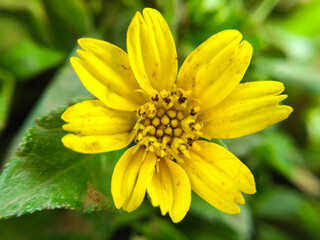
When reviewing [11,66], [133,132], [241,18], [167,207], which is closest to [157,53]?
[133,132]

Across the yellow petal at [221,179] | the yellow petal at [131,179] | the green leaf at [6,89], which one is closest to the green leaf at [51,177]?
the yellow petal at [131,179]

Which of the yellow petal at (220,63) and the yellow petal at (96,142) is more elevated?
the yellow petal at (220,63)

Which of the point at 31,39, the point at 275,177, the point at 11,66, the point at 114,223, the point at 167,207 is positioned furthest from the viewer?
the point at 275,177

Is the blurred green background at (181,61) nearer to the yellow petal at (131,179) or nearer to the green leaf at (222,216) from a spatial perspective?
the green leaf at (222,216)

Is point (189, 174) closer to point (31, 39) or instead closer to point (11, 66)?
point (11, 66)

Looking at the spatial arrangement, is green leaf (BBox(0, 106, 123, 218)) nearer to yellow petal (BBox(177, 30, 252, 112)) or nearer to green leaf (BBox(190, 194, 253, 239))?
yellow petal (BBox(177, 30, 252, 112))

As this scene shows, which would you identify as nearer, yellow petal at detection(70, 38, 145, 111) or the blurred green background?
yellow petal at detection(70, 38, 145, 111)

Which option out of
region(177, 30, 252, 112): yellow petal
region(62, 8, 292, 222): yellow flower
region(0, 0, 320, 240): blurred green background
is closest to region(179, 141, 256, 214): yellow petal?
region(62, 8, 292, 222): yellow flower
